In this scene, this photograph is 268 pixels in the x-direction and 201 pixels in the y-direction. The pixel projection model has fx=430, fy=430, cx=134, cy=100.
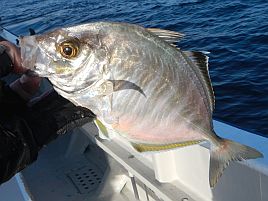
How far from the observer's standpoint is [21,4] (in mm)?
21312

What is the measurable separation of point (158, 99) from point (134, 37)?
258 mm

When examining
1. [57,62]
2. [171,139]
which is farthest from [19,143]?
[171,139]

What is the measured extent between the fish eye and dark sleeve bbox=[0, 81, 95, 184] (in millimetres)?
553

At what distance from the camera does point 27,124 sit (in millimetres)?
2164

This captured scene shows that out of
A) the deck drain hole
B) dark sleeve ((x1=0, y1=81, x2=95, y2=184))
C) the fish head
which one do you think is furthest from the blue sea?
the fish head

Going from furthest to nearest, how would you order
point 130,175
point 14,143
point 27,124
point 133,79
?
point 130,175 < point 27,124 < point 14,143 < point 133,79

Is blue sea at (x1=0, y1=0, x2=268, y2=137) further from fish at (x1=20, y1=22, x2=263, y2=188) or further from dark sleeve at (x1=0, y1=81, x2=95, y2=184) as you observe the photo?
fish at (x1=20, y1=22, x2=263, y2=188)

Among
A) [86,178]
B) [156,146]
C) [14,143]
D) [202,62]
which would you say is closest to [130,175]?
[86,178]

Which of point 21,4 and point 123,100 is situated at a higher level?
point 123,100

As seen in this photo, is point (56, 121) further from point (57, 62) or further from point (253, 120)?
point (253, 120)

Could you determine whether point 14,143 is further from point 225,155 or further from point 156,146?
point 225,155

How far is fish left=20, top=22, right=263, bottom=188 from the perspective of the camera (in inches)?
62.9

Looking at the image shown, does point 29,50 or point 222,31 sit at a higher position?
point 29,50

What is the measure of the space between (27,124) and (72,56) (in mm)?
678
